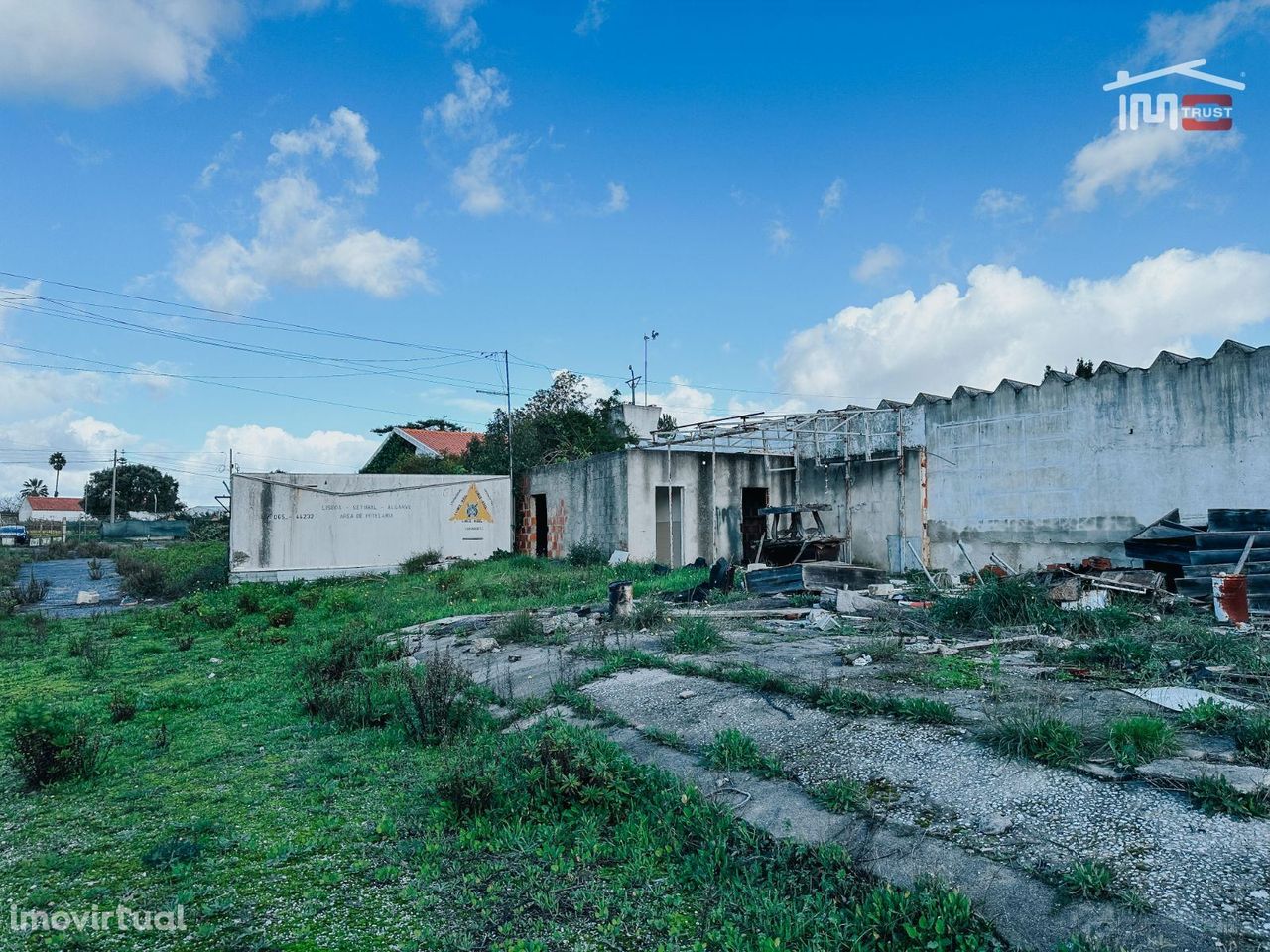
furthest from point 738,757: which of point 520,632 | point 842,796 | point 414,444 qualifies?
point 414,444

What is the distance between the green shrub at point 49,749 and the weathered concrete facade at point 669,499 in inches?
445

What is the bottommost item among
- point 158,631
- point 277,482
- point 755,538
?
point 158,631

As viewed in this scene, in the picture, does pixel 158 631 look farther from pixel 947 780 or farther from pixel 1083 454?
pixel 1083 454

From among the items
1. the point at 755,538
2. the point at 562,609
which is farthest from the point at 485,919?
the point at 755,538

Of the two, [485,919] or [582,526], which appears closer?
[485,919]

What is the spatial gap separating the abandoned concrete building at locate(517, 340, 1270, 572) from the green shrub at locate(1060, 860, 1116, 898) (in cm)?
954

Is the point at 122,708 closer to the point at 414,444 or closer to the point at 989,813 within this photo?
the point at 989,813

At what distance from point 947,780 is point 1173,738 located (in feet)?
4.20

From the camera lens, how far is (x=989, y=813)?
11.0 ft

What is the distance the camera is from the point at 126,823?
4027mm

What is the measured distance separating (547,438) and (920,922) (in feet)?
67.9

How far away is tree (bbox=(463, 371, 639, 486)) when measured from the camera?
22172 millimetres

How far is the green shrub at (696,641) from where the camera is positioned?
7.13m

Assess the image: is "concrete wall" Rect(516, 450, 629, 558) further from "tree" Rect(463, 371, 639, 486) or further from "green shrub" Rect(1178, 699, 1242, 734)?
"green shrub" Rect(1178, 699, 1242, 734)
